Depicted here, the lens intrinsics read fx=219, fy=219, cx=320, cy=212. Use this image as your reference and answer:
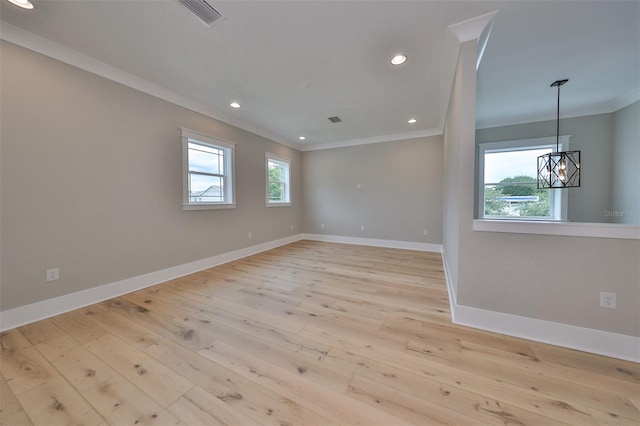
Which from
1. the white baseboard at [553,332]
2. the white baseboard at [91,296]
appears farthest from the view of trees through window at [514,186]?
the white baseboard at [91,296]

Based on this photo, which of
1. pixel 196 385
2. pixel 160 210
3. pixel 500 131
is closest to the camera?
pixel 196 385

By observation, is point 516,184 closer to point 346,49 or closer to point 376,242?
point 376,242

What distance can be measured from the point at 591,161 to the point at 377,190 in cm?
356

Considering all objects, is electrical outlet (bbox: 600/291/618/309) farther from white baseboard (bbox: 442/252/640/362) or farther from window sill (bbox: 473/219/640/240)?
window sill (bbox: 473/219/640/240)

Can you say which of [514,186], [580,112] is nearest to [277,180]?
[514,186]

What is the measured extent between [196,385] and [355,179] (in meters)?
4.83

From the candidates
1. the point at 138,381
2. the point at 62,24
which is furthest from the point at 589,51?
the point at 62,24

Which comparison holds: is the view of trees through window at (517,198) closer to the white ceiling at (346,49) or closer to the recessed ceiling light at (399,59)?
the white ceiling at (346,49)

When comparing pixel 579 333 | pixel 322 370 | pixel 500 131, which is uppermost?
pixel 500 131

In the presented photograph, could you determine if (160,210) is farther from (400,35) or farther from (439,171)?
(439,171)

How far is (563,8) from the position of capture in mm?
1698

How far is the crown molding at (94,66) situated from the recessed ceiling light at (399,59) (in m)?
2.81

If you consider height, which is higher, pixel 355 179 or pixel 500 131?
pixel 500 131

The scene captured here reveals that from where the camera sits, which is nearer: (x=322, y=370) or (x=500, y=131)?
(x=322, y=370)
